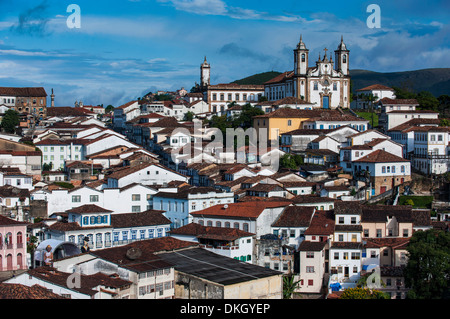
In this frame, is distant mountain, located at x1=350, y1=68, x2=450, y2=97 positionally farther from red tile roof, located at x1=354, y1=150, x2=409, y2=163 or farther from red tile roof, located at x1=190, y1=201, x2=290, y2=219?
red tile roof, located at x1=190, y1=201, x2=290, y2=219

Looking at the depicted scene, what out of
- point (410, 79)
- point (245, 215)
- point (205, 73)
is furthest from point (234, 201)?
point (410, 79)

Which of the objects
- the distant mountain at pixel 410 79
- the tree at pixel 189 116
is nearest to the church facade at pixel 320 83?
the tree at pixel 189 116

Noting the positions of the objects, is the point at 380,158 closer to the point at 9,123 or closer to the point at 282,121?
the point at 282,121

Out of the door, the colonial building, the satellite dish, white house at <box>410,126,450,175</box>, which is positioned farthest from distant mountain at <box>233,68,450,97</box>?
the satellite dish

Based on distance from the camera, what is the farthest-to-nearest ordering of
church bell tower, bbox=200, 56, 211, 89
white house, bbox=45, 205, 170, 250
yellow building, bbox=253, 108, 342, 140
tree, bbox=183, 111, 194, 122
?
1. church bell tower, bbox=200, 56, 211, 89
2. tree, bbox=183, 111, 194, 122
3. yellow building, bbox=253, 108, 342, 140
4. white house, bbox=45, 205, 170, 250

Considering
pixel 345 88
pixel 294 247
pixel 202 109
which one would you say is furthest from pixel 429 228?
pixel 202 109

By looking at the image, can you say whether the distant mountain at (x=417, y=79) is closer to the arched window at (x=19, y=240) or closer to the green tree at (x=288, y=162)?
the green tree at (x=288, y=162)
